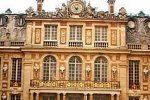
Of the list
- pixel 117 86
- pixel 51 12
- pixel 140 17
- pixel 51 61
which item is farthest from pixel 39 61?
pixel 140 17

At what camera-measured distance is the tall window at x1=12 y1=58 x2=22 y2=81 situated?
166 ft

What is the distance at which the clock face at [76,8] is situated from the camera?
51.0 metres

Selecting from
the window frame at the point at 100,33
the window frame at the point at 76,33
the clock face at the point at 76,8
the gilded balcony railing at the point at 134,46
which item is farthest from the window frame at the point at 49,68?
the gilded balcony railing at the point at 134,46

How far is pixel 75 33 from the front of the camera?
167 feet

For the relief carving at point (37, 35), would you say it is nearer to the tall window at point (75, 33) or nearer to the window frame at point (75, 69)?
the tall window at point (75, 33)

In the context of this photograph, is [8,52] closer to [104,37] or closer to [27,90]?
[27,90]

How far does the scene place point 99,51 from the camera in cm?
5000

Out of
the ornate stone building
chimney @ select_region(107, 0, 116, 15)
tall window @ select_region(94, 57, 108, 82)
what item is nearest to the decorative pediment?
the ornate stone building

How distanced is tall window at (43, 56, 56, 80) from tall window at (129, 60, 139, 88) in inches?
326

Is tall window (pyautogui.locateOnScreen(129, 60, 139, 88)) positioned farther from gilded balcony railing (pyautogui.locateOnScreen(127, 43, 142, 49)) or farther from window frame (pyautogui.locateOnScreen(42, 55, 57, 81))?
window frame (pyautogui.locateOnScreen(42, 55, 57, 81))

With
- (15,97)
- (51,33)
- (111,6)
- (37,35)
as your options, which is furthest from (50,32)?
(15,97)

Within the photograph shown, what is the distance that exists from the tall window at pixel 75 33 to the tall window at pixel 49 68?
3.16 meters

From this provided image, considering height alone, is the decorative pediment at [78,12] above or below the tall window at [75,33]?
above

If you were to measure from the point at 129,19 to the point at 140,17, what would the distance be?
155cm
